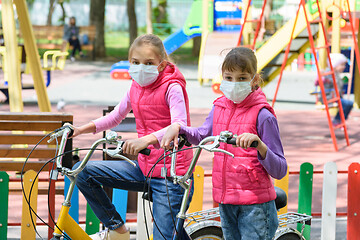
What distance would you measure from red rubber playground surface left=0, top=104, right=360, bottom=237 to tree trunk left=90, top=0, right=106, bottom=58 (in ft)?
55.0

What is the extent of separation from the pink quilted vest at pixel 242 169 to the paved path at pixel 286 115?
206 centimetres

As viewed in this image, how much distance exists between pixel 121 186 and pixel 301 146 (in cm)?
639

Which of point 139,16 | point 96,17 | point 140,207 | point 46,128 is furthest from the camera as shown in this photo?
point 139,16

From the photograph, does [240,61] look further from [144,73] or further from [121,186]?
[121,186]

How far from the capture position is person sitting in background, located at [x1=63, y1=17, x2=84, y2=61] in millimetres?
28047

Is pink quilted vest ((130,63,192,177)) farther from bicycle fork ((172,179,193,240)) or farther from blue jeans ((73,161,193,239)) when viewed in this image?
bicycle fork ((172,179,193,240))

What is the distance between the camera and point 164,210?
353cm

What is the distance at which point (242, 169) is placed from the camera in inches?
128

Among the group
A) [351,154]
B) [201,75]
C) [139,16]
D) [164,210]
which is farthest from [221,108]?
[139,16]

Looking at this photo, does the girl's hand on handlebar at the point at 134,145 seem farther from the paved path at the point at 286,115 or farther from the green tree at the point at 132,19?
the green tree at the point at 132,19

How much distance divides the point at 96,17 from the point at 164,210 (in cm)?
2690

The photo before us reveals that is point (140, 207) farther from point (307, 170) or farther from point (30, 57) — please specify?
point (30, 57)

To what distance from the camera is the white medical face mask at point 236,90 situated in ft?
10.7

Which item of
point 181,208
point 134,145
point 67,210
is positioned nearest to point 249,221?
point 181,208
